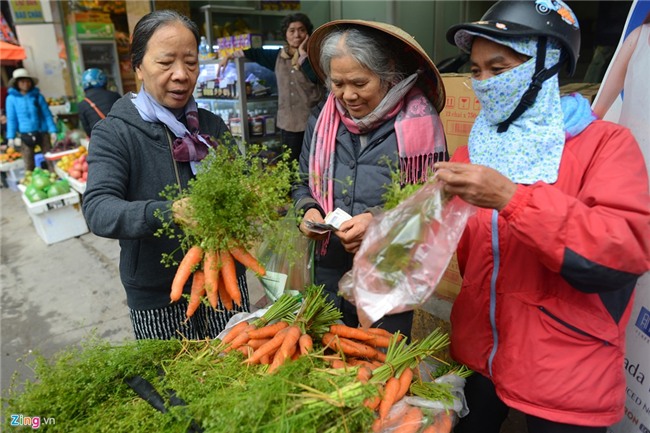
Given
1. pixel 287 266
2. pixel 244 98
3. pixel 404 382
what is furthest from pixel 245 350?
pixel 244 98

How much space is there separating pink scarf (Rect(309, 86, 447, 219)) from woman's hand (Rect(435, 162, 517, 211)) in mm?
535

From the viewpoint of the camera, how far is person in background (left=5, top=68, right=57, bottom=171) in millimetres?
7762

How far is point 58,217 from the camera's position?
18.9 feet

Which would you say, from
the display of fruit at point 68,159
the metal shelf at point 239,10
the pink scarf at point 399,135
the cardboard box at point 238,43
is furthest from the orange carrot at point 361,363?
the display of fruit at point 68,159

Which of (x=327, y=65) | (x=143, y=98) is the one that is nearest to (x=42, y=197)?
(x=143, y=98)

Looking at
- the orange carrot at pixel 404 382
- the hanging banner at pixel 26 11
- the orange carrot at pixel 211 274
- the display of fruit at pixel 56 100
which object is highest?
the hanging banner at pixel 26 11

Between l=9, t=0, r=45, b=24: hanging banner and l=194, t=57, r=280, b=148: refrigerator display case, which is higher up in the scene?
l=9, t=0, r=45, b=24: hanging banner

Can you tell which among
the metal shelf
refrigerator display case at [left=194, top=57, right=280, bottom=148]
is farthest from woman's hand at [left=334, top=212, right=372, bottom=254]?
the metal shelf

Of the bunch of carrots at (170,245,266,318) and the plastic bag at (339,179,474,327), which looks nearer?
the plastic bag at (339,179,474,327)

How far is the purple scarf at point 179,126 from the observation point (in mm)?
1816

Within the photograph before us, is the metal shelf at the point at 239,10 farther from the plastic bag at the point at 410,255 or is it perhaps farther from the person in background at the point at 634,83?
the plastic bag at the point at 410,255

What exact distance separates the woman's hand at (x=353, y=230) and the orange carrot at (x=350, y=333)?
1.11 feet

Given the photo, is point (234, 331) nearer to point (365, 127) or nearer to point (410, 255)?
point (410, 255)

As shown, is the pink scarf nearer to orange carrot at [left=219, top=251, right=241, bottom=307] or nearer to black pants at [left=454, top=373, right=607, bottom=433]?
orange carrot at [left=219, top=251, right=241, bottom=307]
